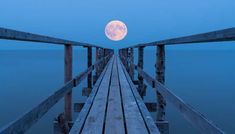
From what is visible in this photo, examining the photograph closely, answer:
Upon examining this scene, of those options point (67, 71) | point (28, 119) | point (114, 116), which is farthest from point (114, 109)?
point (28, 119)

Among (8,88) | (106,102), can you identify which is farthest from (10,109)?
(106,102)

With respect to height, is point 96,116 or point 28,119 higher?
point 28,119

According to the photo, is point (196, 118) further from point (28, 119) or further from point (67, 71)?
point (67, 71)

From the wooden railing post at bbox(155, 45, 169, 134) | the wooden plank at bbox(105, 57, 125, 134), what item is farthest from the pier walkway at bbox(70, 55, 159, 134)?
the wooden railing post at bbox(155, 45, 169, 134)

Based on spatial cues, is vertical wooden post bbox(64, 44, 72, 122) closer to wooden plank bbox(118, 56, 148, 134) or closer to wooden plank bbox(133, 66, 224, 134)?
wooden plank bbox(118, 56, 148, 134)

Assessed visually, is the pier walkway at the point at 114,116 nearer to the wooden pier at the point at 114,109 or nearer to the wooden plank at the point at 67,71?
the wooden pier at the point at 114,109

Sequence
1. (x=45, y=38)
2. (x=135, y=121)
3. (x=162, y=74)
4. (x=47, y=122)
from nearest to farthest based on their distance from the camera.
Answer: (x=45, y=38) → (x=135, y=121) → (x=162, y=74) → (x=47, y=122)

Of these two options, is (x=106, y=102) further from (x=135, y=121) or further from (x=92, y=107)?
(x=135, y=121)

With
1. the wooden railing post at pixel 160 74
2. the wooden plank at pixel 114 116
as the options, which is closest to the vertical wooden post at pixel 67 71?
the wooden plank at pixel 114 116

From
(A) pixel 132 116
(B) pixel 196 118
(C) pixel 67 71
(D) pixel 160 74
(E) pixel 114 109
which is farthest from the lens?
(D) pixel 160 74

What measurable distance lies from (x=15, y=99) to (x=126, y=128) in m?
28.7

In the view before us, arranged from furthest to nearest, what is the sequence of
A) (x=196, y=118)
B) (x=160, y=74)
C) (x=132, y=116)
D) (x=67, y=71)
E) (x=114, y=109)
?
1. (x=160, y=74)
2. (x=67, y=71)
3. (x=114, y=109)
4. (x=132, y=116)
5. (x=196, y=118)

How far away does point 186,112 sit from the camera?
2410 millimetres

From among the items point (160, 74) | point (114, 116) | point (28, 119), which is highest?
point (160, 74)
